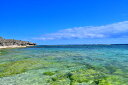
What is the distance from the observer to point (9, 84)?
8984mm

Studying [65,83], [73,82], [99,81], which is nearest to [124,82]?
[99,81]

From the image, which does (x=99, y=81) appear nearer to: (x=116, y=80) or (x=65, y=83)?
(x=116, y=80)

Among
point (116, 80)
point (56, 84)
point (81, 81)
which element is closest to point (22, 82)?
point (56, 84)

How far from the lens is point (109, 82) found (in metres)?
9.10

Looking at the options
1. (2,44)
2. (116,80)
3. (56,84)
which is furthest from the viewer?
(2,44)

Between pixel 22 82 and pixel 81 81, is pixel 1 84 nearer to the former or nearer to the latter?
pixel 22 82

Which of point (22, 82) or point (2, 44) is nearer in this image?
point (22, 82)

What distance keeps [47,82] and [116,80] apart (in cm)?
501

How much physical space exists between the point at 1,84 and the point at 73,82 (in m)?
5.01

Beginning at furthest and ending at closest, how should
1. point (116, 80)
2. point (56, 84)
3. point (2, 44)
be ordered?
point (2, 44)
point (116, 80)
point (56, 84)

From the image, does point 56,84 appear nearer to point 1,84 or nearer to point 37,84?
point 37,84

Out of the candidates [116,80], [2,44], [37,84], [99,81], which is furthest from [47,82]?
[2,44]

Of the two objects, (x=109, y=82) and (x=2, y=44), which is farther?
(x=2, y=44)

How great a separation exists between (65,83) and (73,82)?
0.61m
